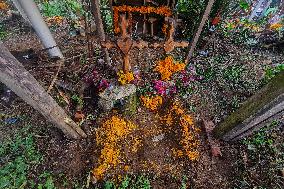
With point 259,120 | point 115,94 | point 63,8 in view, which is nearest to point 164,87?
point 115,94

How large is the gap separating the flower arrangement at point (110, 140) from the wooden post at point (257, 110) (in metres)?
1.60

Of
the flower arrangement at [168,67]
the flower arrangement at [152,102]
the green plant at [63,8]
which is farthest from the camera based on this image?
the green plant at [63,8]

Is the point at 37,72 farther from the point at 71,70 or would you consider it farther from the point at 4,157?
the point at 4,157

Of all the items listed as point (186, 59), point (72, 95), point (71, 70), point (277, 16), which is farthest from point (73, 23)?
point (277, 16)

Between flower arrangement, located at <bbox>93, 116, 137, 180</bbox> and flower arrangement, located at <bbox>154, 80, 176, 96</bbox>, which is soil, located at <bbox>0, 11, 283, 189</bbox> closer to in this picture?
flower arrangement, located at <bbox>93, 116, 137, 180</bbox>

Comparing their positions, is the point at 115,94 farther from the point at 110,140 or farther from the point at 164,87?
the point at 164,87

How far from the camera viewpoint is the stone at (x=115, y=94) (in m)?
3.87

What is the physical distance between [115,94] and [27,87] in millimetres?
1521

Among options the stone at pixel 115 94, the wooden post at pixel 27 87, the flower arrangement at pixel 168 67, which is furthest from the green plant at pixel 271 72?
the wooden post at pixel 27 87

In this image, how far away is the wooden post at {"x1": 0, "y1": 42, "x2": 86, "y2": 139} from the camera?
236cm

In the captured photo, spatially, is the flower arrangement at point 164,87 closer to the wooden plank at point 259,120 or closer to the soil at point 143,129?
the soil at point 143,129

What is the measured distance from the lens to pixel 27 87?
8.63ft

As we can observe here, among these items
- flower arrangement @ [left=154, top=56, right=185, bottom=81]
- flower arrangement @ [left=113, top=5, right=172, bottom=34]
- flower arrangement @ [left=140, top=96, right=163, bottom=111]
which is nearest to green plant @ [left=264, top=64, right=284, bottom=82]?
flower arrangement @ [left=154, top=56, right=185, bottom=81]

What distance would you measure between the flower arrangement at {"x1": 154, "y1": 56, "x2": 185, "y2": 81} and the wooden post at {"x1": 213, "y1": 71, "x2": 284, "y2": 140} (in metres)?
1.51
